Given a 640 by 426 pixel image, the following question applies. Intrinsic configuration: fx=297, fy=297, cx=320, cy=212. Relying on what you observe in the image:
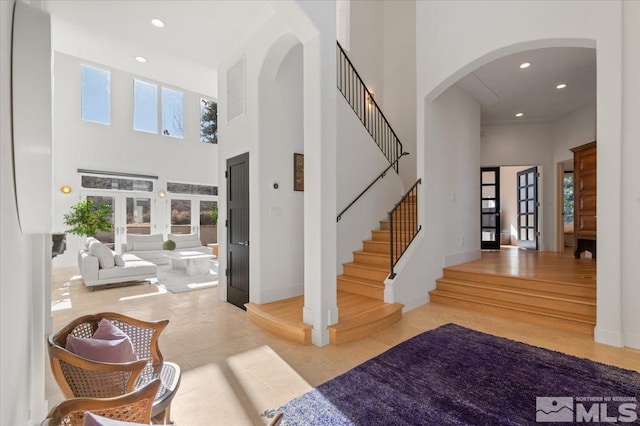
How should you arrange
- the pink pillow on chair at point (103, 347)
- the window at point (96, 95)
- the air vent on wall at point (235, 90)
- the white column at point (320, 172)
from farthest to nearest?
the window at point (96, 95) < the air vent on wall at point (235, 90) < the white column at point (320, 172) < the pink pillow on chair at point (103, 347)

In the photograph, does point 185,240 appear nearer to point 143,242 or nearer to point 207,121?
point 143,242

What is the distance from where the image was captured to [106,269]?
5.70 m

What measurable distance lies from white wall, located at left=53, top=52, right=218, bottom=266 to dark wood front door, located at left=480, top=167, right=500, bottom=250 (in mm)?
8971

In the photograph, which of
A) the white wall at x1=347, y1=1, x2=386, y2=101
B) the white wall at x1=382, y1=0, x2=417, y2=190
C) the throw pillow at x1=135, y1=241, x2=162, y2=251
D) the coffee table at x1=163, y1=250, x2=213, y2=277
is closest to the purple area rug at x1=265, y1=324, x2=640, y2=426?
the white wall at x1=382, y1=0, x2=417, y2=190

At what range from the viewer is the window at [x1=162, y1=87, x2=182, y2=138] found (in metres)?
9.95

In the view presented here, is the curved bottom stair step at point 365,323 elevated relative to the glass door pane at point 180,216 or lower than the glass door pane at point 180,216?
lower

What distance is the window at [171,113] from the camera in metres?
9.95

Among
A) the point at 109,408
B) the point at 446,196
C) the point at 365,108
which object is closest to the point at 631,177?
the point at 446,196

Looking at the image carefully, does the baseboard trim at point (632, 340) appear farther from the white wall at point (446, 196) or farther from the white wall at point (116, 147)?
the white wall at point (116, 147)

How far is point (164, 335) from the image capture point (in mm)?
3408

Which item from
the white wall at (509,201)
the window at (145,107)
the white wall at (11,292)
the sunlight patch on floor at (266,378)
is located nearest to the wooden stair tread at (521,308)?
the sunlight patch on floor at (266,378)

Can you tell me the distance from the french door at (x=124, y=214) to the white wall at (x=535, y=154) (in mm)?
10314

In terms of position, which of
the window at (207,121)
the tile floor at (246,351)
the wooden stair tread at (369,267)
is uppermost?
the window at (207,121)

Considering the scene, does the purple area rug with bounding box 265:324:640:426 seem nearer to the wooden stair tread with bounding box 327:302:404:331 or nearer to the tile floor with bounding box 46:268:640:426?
the tile floor with bounding box 46:268:640:426
